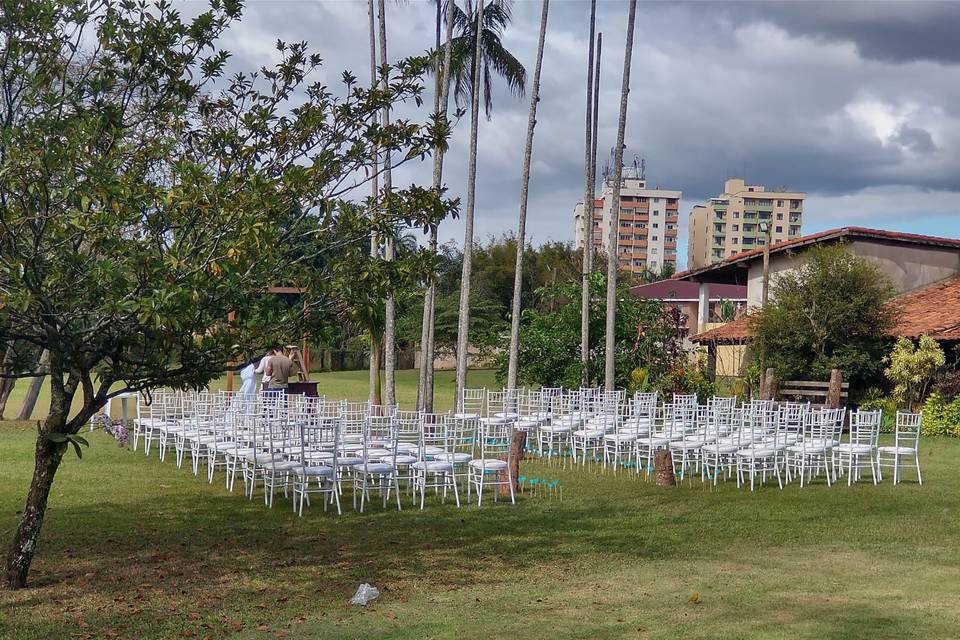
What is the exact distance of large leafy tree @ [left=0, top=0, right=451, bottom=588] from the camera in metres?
6.97

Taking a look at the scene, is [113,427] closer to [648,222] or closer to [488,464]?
[488,464]

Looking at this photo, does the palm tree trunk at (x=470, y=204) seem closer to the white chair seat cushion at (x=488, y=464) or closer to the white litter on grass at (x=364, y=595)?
the white chair seat cushion at (x=488, y=464)

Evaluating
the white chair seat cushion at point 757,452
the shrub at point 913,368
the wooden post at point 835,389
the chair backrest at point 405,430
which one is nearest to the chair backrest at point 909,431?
the shrub at point 913,368

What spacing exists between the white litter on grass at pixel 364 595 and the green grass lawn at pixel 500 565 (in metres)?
0.11

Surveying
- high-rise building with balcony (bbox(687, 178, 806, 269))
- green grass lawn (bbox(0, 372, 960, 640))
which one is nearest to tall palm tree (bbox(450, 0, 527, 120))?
green grass lawn (bbox(0, 372, 960, 640))

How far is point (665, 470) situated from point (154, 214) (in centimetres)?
894

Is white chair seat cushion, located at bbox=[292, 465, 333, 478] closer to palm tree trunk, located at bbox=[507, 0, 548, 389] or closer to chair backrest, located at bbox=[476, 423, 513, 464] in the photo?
chair backrest, located at bbox=[476, 423, 513, 464]

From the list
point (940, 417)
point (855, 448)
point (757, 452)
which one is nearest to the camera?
point (757, 452)

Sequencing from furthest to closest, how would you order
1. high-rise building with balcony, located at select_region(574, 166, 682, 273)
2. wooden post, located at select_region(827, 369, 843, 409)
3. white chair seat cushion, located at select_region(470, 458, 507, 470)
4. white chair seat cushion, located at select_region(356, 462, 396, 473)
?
1. high-rise building with balcony, located at select_region(574, 166, 682, 273)
2. wooden post, located at select_region(827, 369, 843, 409)
3. white chair seat cushion, located at select_region(470, 458, 507, 470)
4. white chair seat cushion, located at select_region(356, 462, 396, 473)

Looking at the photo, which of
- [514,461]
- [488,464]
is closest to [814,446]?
[514,461]

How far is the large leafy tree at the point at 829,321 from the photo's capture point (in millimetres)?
25234

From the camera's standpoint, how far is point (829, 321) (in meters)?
25.3

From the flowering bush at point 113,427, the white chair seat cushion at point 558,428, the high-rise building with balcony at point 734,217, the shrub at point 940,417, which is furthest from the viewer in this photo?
the high-rise building with balcony at point 734,217

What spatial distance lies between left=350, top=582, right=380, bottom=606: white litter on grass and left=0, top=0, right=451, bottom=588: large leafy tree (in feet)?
6.79
